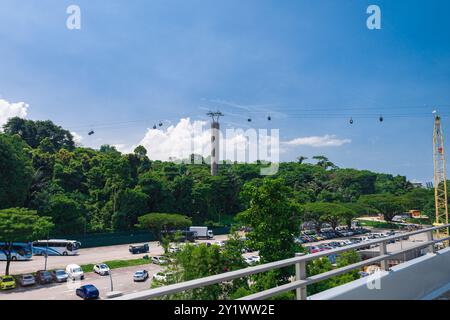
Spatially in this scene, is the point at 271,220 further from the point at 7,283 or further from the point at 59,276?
the point at 7,283

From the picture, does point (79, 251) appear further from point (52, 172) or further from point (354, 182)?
point (354, 182)

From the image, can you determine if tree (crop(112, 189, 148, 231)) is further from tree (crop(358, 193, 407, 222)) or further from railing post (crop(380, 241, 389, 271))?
railing post (crop(380, 241, 389, 271))

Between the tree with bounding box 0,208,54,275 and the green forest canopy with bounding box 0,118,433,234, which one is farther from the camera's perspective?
the green forest canopy with bounding box 0,118,433,234

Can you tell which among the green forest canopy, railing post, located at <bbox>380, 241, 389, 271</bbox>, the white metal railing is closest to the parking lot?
the green forest canopy

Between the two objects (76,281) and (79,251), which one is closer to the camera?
(76,281)

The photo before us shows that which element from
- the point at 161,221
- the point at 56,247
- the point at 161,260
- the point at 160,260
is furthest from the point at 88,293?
the point at 161,221
